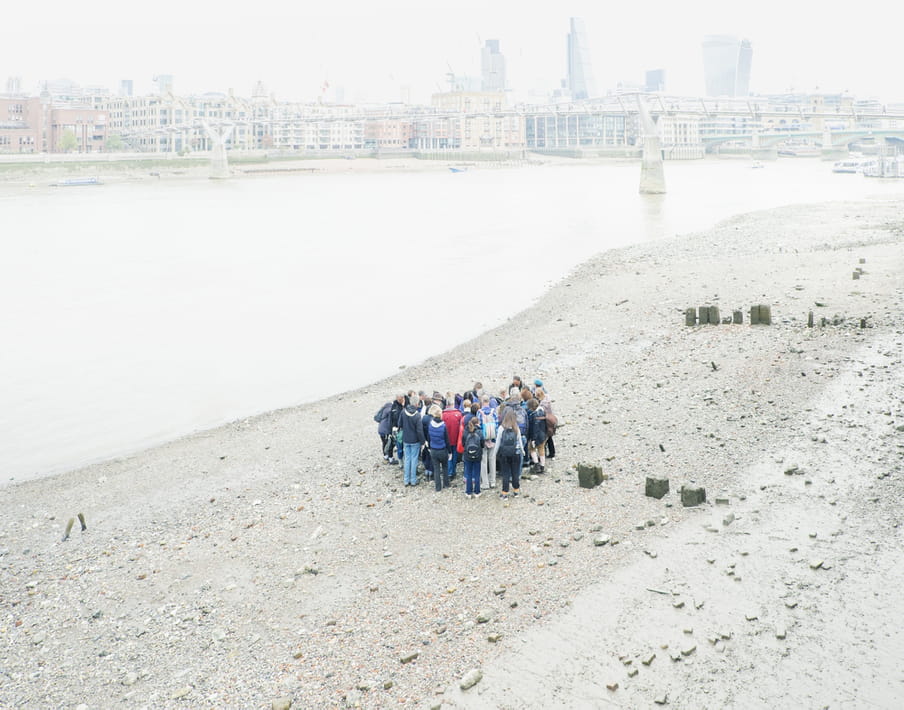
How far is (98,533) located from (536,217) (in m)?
61.4

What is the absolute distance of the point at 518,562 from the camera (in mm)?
10539

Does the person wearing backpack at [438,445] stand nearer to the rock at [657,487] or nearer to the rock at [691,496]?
the rock at [657,487]

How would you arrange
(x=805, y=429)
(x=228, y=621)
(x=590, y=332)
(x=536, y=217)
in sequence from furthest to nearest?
(x=536, y=217) < (x=590, y=332) < (x=805, y=429) < (x=228, y=621)

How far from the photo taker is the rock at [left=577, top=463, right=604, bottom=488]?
12.3 m

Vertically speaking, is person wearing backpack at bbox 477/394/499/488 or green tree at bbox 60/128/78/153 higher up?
green tree at bbox 60/128/78/153

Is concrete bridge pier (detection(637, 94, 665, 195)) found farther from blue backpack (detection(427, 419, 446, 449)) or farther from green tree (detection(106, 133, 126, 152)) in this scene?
green tree (detection(106, 133, 126, 152))

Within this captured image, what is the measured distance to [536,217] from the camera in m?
72.1

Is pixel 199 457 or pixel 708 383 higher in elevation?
pixel 708 383

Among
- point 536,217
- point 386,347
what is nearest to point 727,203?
point 536,217

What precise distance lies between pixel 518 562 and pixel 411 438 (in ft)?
9.70

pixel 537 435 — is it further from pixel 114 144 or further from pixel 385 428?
pixel 114 144

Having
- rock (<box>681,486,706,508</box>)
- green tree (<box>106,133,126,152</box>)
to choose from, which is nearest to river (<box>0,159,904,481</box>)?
rock (<box>681,486,706,508</box>)

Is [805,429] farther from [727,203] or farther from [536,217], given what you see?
[727,203]

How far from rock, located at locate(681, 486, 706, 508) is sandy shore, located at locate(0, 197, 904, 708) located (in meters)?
0.10
